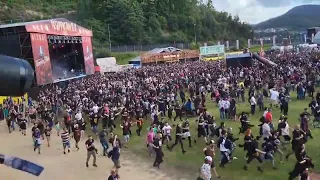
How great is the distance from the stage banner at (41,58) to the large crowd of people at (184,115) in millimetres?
Answer: 1213

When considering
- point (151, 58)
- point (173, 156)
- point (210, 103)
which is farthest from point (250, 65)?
point (173, 156)

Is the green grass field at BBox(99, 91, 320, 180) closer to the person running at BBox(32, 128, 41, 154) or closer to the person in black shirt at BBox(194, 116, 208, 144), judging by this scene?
the person in black shirt at BBox(194, 116, 208, 144)

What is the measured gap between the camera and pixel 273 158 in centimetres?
1306

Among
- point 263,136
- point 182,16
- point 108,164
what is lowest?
point 108,164

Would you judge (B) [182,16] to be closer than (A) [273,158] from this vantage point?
No

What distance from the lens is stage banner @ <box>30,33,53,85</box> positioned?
34531 millimetres

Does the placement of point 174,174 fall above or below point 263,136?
below

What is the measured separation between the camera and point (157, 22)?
91.7 metres

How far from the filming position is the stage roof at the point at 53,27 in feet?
113

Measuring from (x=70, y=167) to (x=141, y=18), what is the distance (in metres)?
72.8

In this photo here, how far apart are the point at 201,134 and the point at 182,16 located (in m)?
85.4

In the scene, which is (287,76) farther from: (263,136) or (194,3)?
(194,3)

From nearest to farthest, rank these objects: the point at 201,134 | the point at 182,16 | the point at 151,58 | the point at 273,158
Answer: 1. the point at 273,158
2. the point at 201,134
3. the point at 151,58
4. the point at 182,16

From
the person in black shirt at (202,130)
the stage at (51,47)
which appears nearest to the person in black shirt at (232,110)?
the person in black shirt at (202,130)
